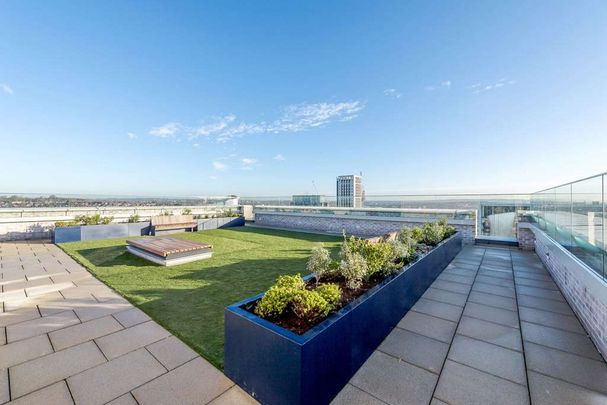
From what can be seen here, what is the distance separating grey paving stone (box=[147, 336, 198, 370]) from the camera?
7.64 ft

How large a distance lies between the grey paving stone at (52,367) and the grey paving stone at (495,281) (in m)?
6.38

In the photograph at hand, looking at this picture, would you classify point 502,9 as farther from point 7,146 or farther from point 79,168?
point 79,168

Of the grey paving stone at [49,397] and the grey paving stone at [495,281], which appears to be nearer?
the grey paving stone at [49,397]

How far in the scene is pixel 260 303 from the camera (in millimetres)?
2197

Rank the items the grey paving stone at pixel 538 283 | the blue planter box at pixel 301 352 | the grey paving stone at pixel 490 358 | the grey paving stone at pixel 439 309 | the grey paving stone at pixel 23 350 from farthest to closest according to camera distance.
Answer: the grey paving stone at pixel 538 283 → the grey paving stone at pixel 439 309 → the grey paving stone at pixel 23 350 → the grey paving stone at pixel 490 358 → the blue planter box at pixel 301 352

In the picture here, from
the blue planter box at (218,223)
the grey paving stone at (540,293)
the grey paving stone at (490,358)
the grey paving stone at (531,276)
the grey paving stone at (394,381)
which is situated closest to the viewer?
the grey paving stone at (394,381)

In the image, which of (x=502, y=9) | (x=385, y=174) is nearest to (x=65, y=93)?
(x=502, y=9)

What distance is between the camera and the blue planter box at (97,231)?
27.6 ft

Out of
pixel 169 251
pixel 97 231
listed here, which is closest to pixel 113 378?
pixel 169 251

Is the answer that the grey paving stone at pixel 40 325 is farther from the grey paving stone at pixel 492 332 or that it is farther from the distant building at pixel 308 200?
the distant building at pixel 308 200

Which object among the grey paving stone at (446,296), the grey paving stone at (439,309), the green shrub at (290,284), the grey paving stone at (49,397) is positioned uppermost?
the green shrub at (290,284)

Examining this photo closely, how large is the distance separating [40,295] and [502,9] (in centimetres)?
1209

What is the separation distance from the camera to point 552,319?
3338mm

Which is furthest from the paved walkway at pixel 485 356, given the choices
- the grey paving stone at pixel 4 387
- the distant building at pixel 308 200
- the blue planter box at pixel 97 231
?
the blue planter box at pixel 97 231
